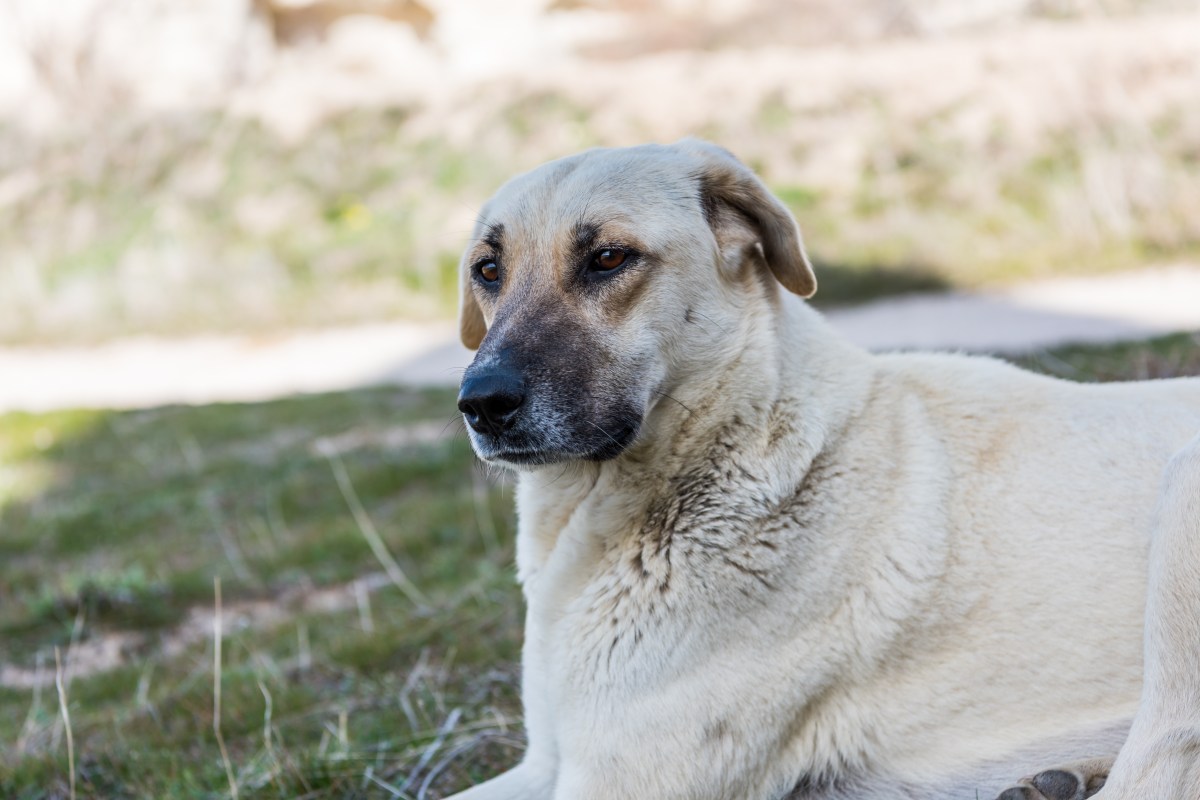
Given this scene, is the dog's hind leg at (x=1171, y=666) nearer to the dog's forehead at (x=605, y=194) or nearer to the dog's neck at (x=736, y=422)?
the dog's neck at (x=736, y=422)

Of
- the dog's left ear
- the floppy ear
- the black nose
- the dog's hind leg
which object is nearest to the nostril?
the black nose

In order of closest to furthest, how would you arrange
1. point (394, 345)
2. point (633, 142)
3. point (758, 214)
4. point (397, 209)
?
point (758, 214) → point (394, 345) → point (397, 209) → point (633, 142)

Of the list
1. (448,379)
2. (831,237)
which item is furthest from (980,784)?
(831,237)

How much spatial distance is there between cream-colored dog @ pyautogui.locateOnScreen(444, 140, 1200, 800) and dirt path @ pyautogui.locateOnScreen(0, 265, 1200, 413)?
277 inches

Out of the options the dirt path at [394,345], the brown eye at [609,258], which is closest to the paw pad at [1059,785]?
the brown eye at [609,258]

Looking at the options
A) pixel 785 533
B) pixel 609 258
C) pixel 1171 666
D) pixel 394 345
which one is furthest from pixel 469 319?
pixel 394 345

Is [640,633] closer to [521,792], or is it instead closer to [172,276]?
[521,792]

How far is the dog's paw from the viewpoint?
7.93 feet

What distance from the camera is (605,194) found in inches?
114

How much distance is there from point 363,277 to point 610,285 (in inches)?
584

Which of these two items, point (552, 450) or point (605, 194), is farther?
point (605, 194)

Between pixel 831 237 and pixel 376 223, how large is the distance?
7456 mm

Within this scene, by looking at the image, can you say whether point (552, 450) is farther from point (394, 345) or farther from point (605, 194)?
point (394, 345)

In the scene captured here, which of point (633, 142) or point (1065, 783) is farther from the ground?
point (1065, 783)
